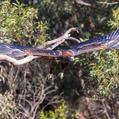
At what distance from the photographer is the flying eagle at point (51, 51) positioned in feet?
16.7

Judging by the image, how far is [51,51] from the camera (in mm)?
5098

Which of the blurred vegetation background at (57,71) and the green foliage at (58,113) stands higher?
the blurred vegetation background at (57,71)

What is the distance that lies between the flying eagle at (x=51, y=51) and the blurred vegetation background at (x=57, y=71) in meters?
0.84

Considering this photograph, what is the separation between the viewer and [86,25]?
365 inches

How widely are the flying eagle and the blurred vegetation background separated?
84 cm

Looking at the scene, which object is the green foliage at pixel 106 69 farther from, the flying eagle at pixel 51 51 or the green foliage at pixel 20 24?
the flying eagle at pixel 51 51

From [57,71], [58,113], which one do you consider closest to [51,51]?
[57,71]

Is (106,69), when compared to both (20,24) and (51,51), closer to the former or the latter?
(20,24)

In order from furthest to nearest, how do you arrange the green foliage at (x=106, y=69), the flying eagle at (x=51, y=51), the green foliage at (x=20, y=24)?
the green foliage at (x=106, y=69), the green foliage at (x=20, y=24), the flying eagle at (x=51, y=51)

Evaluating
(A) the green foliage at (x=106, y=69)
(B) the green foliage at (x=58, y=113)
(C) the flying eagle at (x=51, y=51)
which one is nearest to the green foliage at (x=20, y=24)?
(A) the green foliage at (x=106, y=69)

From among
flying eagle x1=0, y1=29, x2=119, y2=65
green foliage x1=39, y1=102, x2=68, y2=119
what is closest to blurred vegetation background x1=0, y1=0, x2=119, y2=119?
green foliage x1=39, y1=102, x2=68, y2=119

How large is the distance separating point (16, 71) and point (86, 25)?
9.20 ft

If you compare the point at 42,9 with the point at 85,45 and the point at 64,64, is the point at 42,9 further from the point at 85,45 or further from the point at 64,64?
the point at 85,45

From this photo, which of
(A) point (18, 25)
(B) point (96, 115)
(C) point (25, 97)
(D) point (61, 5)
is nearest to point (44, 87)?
(C) point (25, 97)
